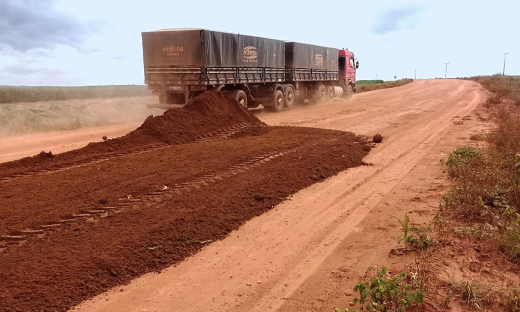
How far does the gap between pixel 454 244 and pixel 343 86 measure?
26.7 meters

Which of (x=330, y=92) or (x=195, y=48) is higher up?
(x=195, y=48)

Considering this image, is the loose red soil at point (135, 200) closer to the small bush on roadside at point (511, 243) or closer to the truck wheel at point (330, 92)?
the small bush on roadside at point (511, 243)

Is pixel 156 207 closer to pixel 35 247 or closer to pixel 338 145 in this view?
pixel 35 247

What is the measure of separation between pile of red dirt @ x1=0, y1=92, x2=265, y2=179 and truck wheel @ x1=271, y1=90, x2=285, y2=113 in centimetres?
698

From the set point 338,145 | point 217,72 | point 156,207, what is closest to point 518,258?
point 156,207

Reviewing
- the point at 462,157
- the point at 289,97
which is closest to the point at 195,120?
the point at 462,157

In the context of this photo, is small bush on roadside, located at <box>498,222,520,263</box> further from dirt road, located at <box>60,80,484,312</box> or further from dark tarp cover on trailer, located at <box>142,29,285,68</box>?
dark tarp cover on trailer, located at <box>142,29,285,68</box>

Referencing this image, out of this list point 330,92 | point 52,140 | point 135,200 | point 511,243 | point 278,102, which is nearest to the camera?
point 511,243

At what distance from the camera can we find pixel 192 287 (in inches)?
159

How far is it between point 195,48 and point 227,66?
72.2 inches

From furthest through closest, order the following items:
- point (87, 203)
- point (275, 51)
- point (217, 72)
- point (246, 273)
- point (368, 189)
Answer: point (275, 51), point (217, 72), point (368, 189), point (87, 203), point (246, 273)

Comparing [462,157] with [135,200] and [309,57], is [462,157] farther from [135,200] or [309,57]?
[309,57]

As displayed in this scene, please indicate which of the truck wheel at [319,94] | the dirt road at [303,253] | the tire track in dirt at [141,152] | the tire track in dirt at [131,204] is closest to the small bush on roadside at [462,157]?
the dirt road at [303,253]

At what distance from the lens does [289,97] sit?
22.9 m
